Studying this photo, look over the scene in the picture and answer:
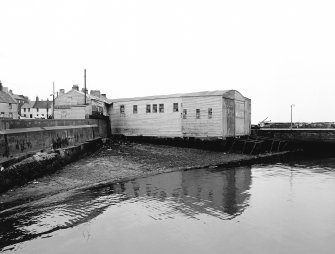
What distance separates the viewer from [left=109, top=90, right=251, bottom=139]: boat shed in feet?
104

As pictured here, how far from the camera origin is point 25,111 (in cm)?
9050

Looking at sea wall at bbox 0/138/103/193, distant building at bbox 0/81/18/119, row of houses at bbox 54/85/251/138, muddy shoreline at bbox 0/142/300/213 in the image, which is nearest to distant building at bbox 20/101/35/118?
distant building at bbox 0/81/18/119

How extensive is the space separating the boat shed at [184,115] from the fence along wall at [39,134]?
5.64m

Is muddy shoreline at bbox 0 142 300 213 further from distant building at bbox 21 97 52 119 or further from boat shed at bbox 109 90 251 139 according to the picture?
distant building at bbox 21 97 52 119

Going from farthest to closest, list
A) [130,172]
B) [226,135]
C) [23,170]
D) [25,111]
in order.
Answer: [25,111]
[226,135]
[130,172]
[23,170]

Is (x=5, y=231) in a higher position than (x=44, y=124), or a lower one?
lower

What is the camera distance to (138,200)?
15.4 meters

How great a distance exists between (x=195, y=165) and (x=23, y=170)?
44.6 ft

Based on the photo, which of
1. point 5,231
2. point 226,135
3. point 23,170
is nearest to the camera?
point 5,231

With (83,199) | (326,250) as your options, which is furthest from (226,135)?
(326,250)

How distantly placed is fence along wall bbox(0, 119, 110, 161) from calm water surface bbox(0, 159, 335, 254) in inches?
187

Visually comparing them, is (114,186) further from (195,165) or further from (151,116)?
(151,116)

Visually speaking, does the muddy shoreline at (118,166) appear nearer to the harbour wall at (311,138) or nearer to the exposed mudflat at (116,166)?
the exposed mudflat at (116,166)

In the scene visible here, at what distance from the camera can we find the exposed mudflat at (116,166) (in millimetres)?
16109
